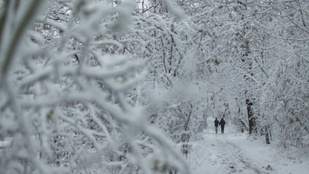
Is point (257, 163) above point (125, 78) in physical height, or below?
below

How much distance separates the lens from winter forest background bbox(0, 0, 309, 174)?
122cm

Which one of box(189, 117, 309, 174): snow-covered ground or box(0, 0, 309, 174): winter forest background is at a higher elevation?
box(0, 0, 309, 174): winter forest background

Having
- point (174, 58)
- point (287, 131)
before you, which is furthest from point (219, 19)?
point (287, 131)

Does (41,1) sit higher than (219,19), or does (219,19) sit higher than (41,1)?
(219,19)

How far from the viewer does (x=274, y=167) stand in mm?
8703

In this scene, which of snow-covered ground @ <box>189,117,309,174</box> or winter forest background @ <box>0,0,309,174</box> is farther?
snow-covered ground @ <box>189,117,309,174</box>

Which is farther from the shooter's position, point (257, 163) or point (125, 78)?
point (257, 163)

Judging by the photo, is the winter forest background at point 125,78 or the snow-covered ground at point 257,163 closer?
the winter forest background at point 125,78

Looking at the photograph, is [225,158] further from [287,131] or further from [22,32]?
[22,32]

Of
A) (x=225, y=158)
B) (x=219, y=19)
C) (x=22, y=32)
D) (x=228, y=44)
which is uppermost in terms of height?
(x=219, y=19)

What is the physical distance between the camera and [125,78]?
1347 mm

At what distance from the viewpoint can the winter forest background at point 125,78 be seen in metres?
1.22

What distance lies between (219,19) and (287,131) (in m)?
4.93

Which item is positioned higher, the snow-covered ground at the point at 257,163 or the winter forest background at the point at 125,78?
the winter forest background at the point at 125,78
